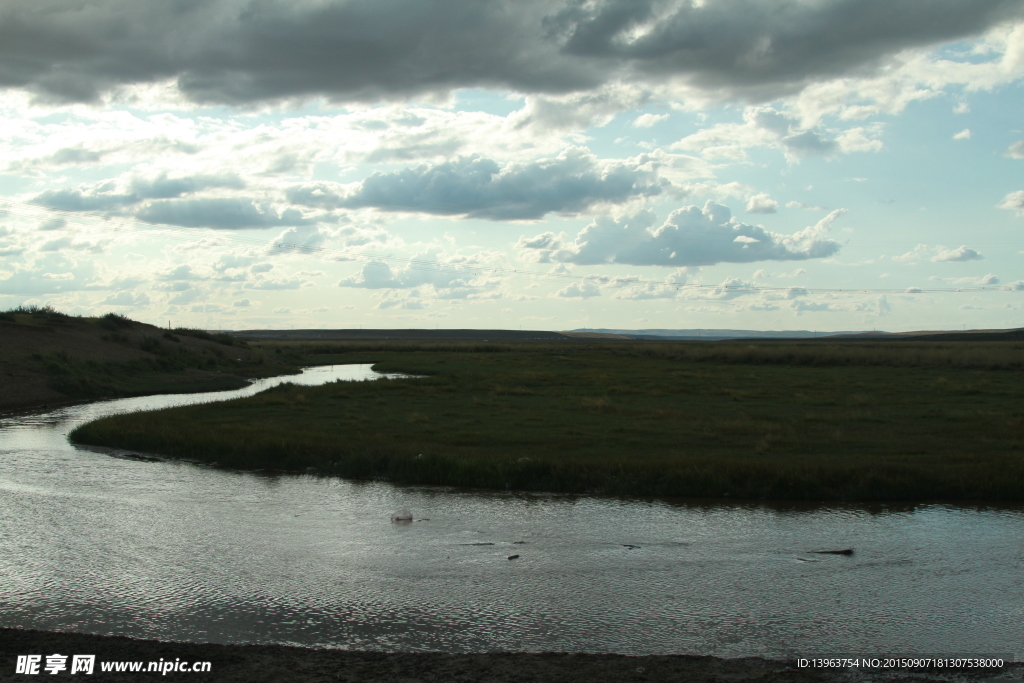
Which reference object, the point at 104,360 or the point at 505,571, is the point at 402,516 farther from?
the point at 104,360

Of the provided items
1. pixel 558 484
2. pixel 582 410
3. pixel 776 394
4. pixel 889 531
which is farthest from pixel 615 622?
pixel 776 394

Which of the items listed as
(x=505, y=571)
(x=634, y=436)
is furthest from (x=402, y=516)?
(x=634, y=436)

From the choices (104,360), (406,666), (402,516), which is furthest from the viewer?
(104,360)

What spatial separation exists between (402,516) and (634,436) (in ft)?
33.8

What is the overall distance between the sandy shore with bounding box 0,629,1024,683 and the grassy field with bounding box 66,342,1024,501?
9.01 meters

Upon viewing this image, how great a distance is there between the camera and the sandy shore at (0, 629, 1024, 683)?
7.16 meters

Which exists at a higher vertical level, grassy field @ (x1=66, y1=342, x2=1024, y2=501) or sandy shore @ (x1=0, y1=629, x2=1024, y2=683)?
grassy field @ (x1=66, y1=342, x2=1024, y2=501)

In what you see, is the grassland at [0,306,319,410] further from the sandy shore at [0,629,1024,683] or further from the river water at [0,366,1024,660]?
the sandy shore at [0,629,1024,683]

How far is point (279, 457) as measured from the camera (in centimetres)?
2009

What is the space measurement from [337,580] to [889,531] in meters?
9.34

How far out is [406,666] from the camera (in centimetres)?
748

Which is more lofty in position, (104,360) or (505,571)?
(104,360)

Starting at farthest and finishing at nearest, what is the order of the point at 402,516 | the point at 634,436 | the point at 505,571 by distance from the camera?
the point at 634,436 < the point at 402,516 < the point at 505,571

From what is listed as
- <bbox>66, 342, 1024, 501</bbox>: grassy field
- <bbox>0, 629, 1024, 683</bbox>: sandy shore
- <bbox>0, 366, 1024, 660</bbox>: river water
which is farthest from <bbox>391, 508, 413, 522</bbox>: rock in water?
<bbox>0, 629, 1024, 683</bbox>: sandy shore
